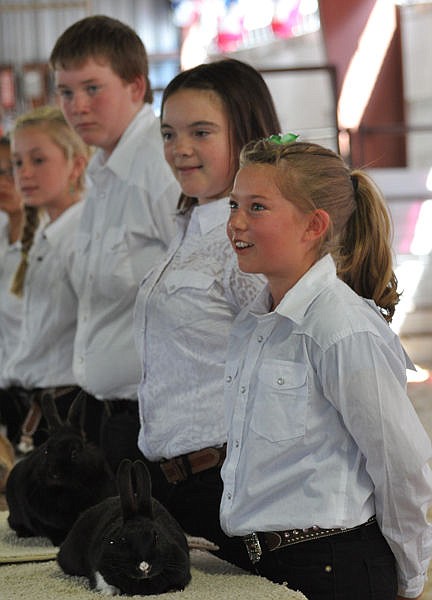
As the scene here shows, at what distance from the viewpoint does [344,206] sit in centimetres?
171

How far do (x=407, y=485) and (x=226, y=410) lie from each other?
1.05 ft

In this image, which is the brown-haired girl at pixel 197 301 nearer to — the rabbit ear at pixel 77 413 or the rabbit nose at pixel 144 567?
the rabbit ear at pixel 77 413

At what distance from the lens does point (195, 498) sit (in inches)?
77.9

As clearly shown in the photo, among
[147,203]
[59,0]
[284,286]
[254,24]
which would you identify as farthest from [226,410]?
[59,0]

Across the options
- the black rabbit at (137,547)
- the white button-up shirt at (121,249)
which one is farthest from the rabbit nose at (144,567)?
the white button-up shirt at (121,249)

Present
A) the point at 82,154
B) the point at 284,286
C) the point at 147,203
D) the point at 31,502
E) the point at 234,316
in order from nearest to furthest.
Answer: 1. the point at 284,286
2. the point at 234,316
3. the point at 31,502
4. the point at 147,203
5. the point at 82,154

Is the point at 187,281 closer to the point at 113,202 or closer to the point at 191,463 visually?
the point at 191,463

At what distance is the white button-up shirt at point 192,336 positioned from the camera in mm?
1929

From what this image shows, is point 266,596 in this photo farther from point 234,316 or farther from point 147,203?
point 147,203

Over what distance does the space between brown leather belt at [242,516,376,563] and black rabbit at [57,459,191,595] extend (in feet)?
0.34

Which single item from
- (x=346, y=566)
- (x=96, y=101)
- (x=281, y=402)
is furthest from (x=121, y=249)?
(x=346, y=566)

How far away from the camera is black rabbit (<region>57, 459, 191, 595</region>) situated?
1611 millimetres

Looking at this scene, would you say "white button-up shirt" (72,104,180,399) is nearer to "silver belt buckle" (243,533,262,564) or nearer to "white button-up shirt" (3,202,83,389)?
"white button-up shirt" (3,202,83,389)

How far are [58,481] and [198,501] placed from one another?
0.29 m
